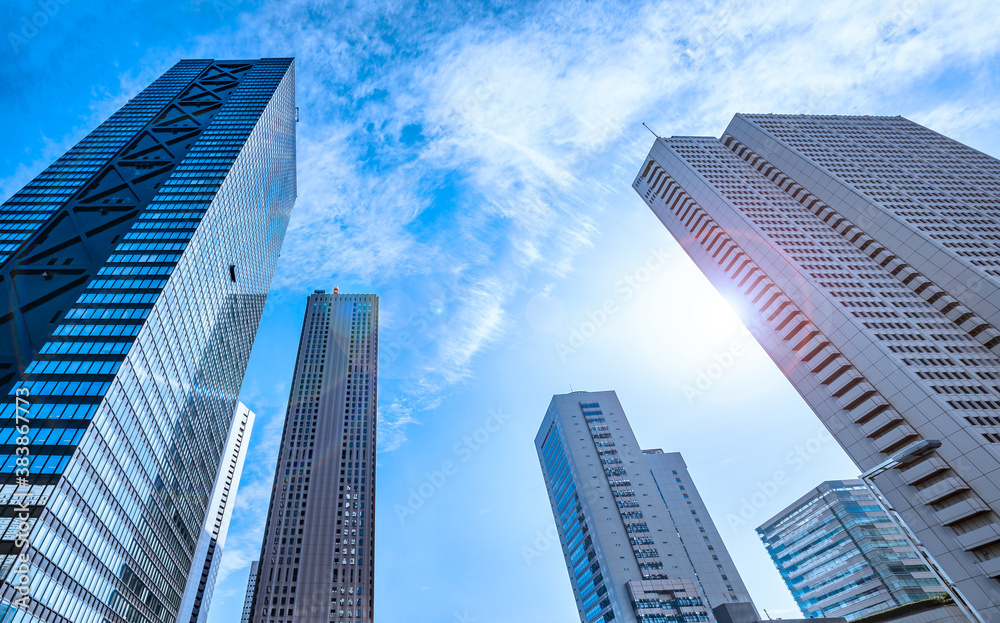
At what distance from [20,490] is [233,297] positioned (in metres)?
70.2

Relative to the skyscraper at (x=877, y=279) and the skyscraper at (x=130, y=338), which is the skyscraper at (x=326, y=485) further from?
the skyscraper at (x=877, y=279)

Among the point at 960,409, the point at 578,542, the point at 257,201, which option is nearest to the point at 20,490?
the point at 257,201

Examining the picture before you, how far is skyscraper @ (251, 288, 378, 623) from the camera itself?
121562mm

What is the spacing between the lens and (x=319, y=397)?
158125 mm

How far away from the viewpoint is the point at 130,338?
2798 inches

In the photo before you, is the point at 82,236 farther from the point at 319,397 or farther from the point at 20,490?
the point at 319,397

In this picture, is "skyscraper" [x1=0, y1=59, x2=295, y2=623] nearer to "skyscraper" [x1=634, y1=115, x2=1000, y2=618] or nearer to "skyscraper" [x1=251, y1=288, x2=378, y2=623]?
"skyscraper" [x1=251, y1=288, x2=378, y2=623]

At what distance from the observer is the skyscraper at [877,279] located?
5081cm

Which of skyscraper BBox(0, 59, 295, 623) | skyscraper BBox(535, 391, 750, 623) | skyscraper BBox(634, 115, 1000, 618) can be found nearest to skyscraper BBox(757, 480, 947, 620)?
skyscraper BBox(535, 391, 750, 623)

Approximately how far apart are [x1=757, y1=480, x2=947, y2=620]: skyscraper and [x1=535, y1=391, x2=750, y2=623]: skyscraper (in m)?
Answer: 31.4

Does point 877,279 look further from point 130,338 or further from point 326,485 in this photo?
point 326,485

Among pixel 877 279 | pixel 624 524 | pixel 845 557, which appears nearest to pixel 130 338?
pixel 624 524

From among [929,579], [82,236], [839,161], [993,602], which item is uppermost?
[82,236]

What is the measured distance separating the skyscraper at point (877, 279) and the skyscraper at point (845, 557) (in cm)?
7248
